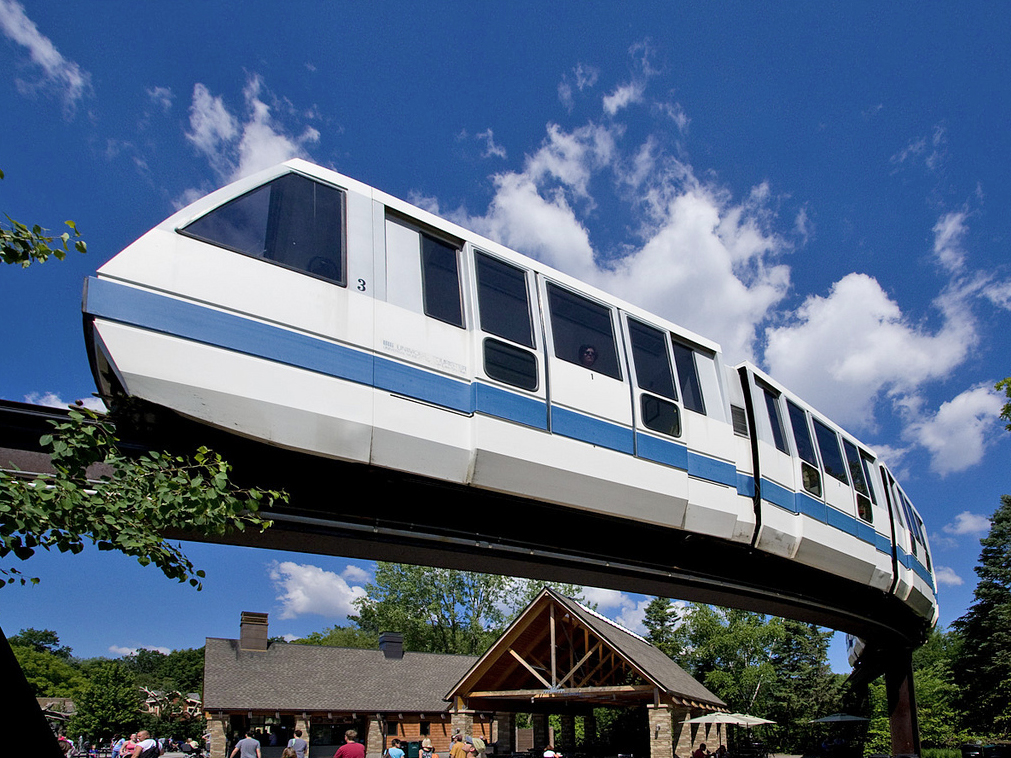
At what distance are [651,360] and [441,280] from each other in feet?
7.73

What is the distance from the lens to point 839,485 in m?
9.48

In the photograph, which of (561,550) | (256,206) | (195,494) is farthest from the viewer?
(561,550)

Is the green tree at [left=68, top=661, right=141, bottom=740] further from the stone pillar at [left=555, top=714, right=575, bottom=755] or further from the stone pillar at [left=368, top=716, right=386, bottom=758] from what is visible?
the stone pillar at [left=555, top=714, right=575, bottom=755]

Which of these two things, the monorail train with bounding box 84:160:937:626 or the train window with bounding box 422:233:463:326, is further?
the train window with bounding box 422:233:463:326

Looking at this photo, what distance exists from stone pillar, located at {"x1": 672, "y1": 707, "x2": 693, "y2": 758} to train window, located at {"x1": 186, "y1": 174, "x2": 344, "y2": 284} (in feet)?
68.5

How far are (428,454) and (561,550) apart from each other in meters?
2.27

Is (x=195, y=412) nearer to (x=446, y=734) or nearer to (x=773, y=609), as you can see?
(x=773, y=609)

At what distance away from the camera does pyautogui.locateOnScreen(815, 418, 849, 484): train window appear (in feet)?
31.0

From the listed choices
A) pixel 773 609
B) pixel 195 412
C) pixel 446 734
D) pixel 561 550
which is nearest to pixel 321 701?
pixel 446 734

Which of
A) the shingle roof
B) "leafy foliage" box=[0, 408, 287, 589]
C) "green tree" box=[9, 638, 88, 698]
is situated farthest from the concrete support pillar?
"green tree" box=[9, 638, 88, 698]

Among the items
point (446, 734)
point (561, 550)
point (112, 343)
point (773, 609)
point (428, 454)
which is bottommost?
point (446, 734)

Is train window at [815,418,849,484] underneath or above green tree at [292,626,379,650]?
above

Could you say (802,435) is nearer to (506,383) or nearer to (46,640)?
(506,383)

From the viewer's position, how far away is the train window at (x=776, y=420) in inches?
333
